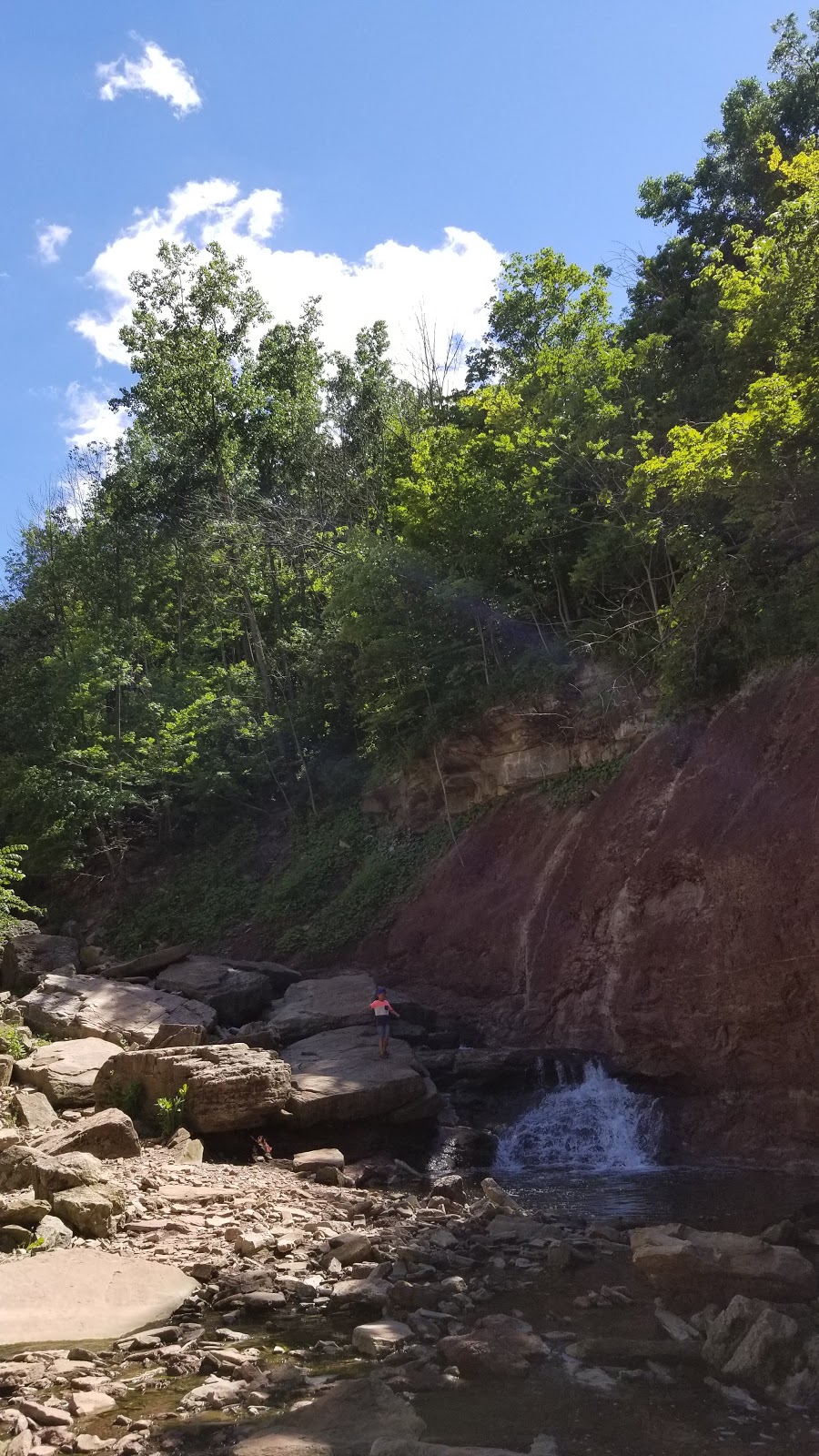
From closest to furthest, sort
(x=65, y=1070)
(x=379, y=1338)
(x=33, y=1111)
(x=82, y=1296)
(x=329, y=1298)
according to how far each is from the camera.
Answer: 1. (x=379, y=1338)
2. (x=82, y=1296)
3. (x=329, y=1298)
4. (x=33, y=1111)
5. (x=65, y=1070)

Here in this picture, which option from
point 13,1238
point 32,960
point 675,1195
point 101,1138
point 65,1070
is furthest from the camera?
point 32,960

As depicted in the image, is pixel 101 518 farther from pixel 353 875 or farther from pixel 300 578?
pixel 353 875

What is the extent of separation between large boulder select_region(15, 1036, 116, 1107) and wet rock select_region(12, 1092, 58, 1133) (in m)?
0.63

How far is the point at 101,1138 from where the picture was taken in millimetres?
11328

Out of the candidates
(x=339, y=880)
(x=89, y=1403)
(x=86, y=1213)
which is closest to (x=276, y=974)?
(x=339, y=880)

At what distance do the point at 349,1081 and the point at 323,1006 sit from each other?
4.08 m

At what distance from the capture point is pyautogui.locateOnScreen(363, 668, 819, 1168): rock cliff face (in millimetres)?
13195

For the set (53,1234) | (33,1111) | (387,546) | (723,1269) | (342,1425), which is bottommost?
(723,1269)

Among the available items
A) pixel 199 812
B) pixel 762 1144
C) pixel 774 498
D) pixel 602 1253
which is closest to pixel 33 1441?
pixel 602 1253

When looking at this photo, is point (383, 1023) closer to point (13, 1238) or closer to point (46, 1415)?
point (13, 1238)

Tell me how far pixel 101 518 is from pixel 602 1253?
107 ft

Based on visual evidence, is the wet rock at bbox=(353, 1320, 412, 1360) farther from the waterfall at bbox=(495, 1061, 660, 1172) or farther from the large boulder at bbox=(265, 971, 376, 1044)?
the large boulder at bbox=(265, 971, 376, 1044)

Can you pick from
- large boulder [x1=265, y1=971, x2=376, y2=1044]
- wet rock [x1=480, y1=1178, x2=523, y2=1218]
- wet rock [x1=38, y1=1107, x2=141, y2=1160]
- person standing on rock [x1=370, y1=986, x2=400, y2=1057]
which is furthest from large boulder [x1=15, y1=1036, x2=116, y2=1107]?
wet rock [x1=480, y1=1178, x2=523, y2=1218]

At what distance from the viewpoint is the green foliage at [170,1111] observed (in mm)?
12711
